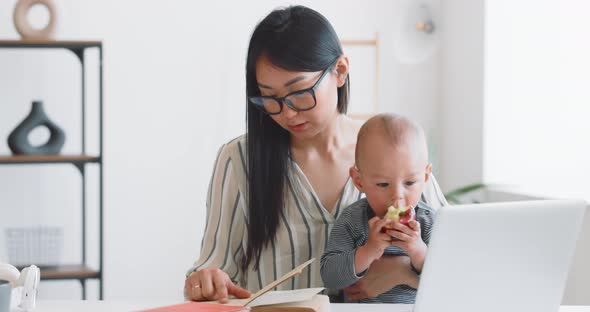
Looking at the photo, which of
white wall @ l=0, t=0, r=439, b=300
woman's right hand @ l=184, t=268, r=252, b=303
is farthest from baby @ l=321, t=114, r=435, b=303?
white wall @ l=0, t=0, r=439, b=300

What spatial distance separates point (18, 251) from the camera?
3715 millimetres

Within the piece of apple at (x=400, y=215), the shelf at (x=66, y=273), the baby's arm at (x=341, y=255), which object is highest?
the piece of apple at (x=400, y=215)

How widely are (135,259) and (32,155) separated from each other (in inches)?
32.4

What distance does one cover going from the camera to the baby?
1.57 metres

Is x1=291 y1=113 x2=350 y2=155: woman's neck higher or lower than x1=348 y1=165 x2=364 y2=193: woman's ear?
higher

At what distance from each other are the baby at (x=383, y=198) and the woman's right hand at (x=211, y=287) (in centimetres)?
22

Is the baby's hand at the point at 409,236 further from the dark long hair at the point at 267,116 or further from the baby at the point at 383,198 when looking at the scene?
the dark long hair at the point at 267,116

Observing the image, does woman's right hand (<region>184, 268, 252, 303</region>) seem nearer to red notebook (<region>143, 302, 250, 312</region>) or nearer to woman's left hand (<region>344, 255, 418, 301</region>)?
red notebook (<region>143, 302, 250, 312</region>)

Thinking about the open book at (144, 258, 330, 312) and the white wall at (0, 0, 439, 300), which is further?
the white wall at (0, 0, 439, 300)

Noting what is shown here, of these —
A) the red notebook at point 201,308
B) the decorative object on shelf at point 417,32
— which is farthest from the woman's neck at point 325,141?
the decorative object on shelf at point 417,32

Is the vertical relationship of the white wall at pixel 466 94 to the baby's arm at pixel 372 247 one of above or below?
above

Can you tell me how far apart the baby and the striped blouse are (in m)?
0.15

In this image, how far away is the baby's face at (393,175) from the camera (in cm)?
159

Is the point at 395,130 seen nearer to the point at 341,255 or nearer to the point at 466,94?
the point at 341,255
